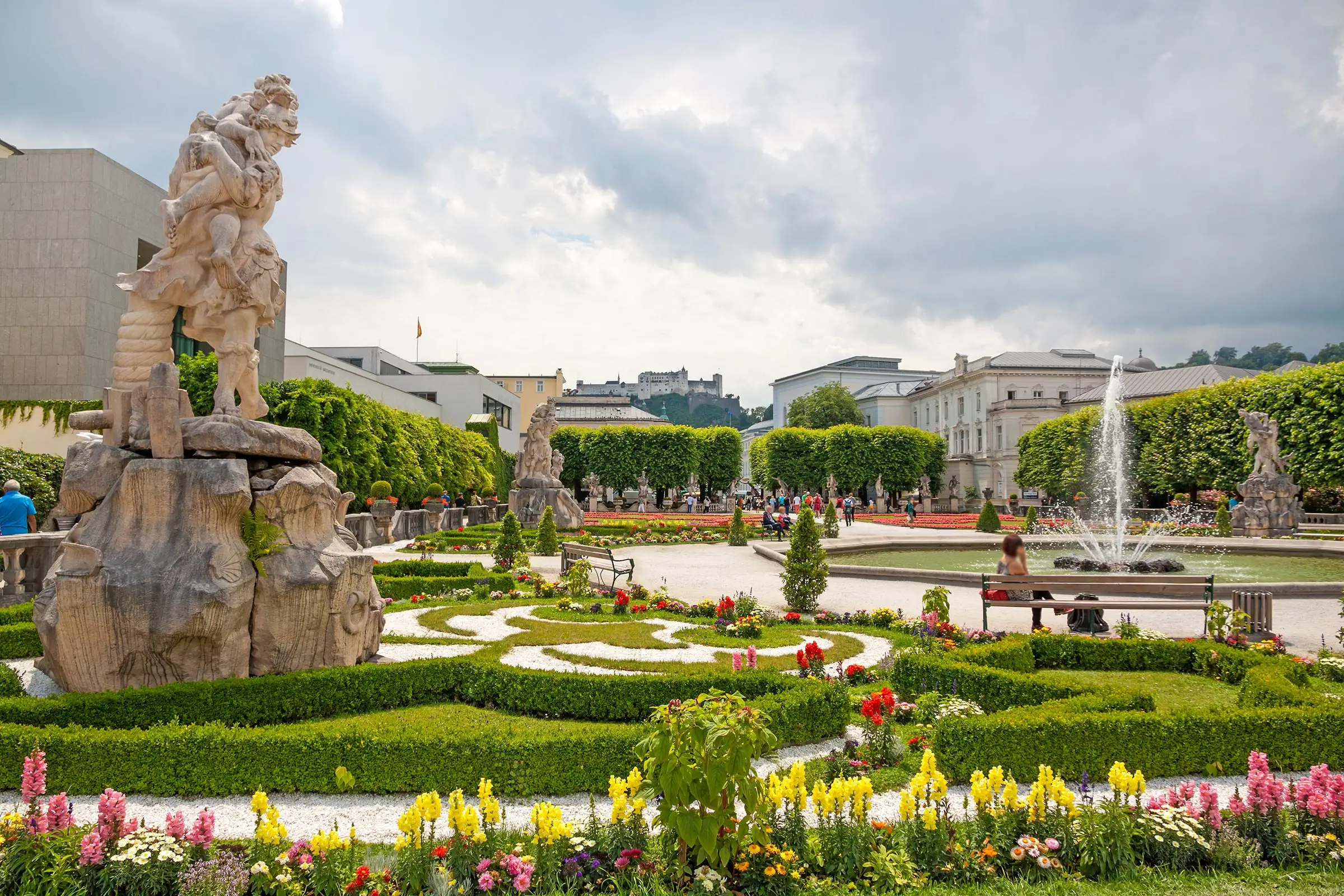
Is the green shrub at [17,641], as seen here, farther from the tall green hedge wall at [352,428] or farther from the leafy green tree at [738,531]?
the leafy green tree at [738,531]

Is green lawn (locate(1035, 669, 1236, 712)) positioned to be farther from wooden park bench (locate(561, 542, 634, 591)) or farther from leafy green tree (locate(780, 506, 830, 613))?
wooden park bench (locate(561, 542, 634, 591))

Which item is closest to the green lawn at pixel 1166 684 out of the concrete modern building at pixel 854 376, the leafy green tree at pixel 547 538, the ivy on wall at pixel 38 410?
the leafy green tree at pixel 547 538

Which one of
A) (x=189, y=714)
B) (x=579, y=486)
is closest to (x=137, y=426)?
(x=189, y=714)

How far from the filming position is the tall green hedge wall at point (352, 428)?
24.6m

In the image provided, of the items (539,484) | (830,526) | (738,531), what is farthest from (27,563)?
(830,526)

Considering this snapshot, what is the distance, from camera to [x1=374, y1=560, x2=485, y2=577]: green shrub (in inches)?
555

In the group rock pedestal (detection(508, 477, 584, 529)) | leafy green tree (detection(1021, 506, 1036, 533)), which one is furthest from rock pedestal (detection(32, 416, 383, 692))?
leafy green tree (detection(1021, 506, 1036, 533))

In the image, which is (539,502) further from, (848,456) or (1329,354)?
(1329,354)

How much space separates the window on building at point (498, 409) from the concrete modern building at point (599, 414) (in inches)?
363

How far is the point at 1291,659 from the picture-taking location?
25.4 feet

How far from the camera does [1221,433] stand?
115 feet

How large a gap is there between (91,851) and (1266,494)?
33.3 m

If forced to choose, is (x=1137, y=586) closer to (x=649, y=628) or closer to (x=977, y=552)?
(x=649, y=628)

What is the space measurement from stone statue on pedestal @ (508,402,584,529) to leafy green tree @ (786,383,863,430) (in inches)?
2117
